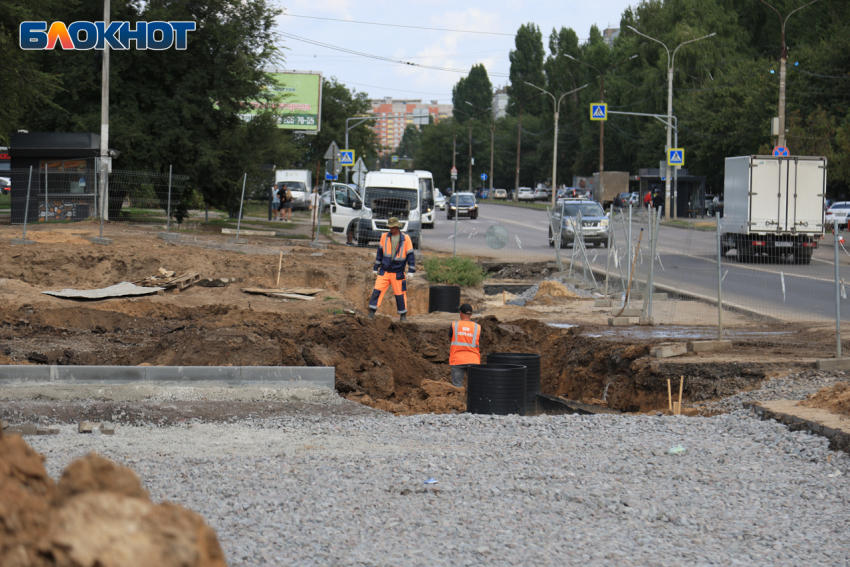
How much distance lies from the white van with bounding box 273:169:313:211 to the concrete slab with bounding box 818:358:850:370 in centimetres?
4230

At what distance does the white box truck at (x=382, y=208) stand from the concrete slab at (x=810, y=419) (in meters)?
19.7

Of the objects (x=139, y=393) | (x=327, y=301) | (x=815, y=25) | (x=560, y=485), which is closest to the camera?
(x=560, y=485)

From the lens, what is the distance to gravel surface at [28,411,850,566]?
450 centimetres

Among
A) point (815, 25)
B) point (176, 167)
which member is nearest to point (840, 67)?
point (815, 25)

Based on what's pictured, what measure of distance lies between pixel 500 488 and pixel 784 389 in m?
4.59

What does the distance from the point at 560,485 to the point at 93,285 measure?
13.9m

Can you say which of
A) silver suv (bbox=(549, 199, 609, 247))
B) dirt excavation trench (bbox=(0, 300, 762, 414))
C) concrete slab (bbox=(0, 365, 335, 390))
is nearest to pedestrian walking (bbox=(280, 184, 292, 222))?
silver suv (bbox=(549, 199, 609, 247))

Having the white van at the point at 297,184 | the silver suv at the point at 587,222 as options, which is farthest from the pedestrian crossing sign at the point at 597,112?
the white van at the point at 297,184

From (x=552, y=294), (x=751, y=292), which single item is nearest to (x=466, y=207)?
(x=552, y=294)

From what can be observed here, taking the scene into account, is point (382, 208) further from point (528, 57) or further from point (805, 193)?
point (528, 57)

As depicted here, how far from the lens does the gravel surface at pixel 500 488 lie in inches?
177

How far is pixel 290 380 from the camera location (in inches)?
355

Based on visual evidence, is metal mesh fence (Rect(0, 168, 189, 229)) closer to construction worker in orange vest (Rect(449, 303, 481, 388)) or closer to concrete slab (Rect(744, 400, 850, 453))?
construction worker in orange vest (Rect(449, 303, 481, 388))

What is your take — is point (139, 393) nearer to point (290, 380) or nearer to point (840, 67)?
→ point (290, 380)
